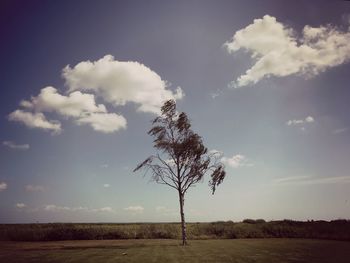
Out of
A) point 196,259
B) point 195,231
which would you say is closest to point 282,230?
point 195,231

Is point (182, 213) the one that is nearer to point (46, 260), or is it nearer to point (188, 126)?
point (188, 126)

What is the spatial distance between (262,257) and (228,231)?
2753 centimetres

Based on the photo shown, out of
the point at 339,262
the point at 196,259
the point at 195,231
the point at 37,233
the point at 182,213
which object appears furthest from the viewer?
the point at 195,231

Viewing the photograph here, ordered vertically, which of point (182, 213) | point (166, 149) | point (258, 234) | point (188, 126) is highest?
point (188, 126)

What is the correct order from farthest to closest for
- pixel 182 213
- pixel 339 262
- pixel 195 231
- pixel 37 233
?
pixel 195 231 → pixel 37 233 → pixel 182 213 → pixel 339 262

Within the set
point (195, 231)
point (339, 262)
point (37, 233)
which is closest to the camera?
point (339, 262)

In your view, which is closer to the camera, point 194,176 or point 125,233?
point 194,176

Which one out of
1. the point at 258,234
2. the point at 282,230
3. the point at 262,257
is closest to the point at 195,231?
the point at 258,234

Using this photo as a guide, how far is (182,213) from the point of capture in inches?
1517

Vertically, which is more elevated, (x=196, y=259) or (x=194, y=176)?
(x=194, y=176)

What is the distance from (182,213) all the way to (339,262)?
2027 cm

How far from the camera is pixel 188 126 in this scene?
4091 centimetres

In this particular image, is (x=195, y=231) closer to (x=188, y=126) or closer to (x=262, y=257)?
(x=188, y=126)

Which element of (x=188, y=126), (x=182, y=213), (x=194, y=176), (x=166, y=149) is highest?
(x=188, y=126)
